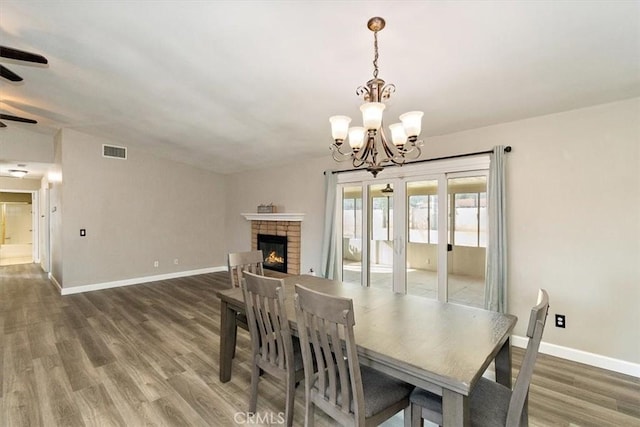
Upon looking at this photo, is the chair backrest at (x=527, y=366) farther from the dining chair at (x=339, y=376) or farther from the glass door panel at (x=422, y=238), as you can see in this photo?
the glass door panel at (x=422, y=238)

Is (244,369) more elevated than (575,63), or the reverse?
(575,63)

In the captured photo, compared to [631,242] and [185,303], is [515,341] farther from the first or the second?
[185,303]

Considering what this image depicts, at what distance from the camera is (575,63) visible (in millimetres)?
2223

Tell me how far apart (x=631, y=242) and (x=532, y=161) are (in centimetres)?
110

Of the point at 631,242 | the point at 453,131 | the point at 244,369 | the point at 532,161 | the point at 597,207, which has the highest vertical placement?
the point at 453,131

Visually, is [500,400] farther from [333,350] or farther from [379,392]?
[333,350]

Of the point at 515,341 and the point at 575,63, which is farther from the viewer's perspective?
the point at 515,341

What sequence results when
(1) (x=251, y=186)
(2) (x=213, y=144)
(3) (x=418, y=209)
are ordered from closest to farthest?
(3) (x=418, y=209) → (2) (x=213, y=144) → (1) (x=251, y=186)

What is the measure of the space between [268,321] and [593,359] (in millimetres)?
3182

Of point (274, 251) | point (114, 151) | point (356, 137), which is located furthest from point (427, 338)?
point (114, 151)

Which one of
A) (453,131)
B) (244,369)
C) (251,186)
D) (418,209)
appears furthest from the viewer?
(251,186)

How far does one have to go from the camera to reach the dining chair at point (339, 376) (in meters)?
1.42

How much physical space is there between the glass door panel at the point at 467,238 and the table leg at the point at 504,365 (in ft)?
6.06

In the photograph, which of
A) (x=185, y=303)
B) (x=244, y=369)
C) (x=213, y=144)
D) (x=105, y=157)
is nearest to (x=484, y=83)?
(x=244, y=369)
